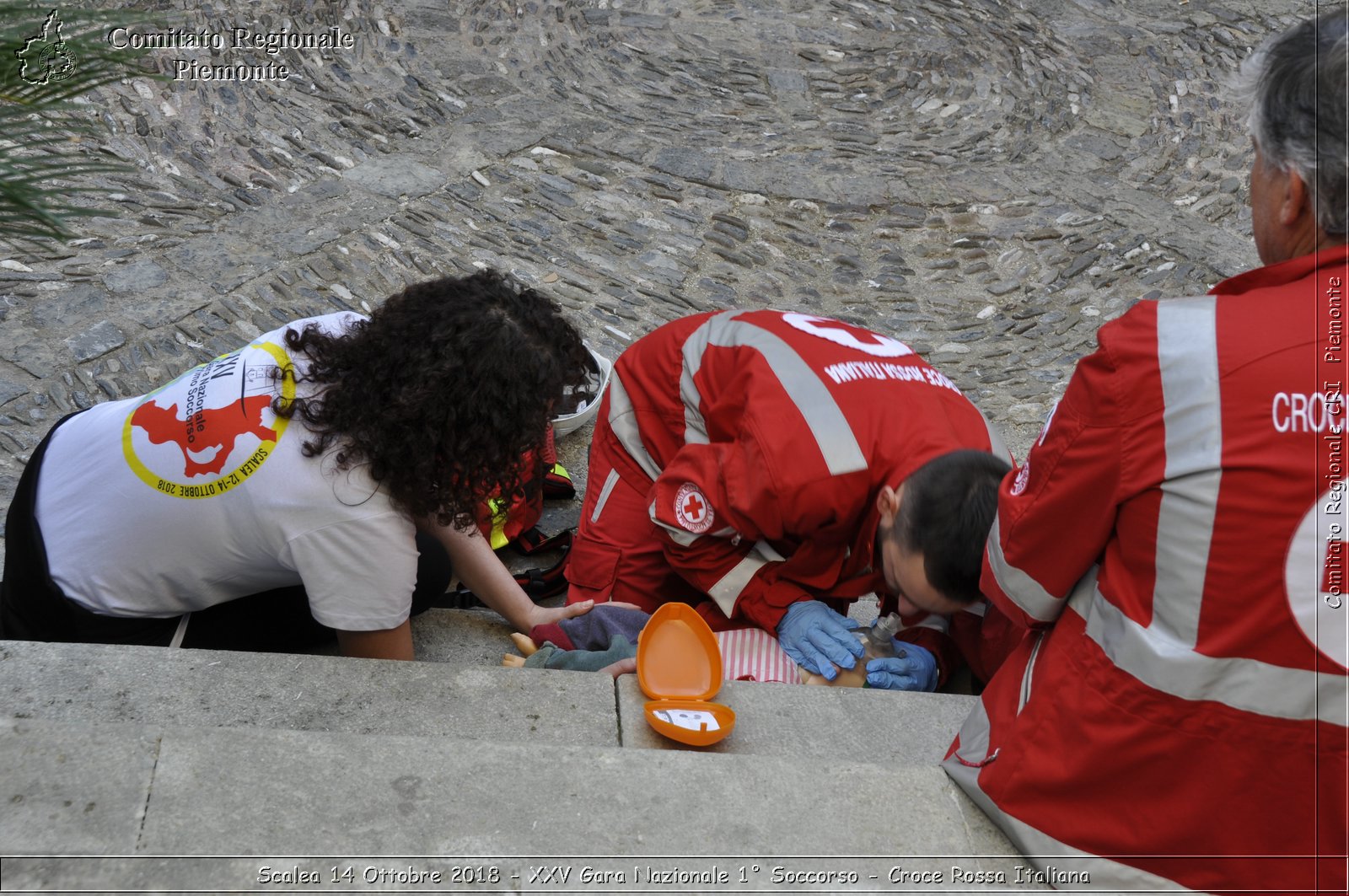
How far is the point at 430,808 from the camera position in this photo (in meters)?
1.61

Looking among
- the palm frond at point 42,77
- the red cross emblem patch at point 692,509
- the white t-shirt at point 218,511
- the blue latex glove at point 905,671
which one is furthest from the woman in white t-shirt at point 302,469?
the blue latex glove at point 905,671

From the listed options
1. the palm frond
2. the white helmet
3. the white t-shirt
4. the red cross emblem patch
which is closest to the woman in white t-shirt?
the white t-shirt

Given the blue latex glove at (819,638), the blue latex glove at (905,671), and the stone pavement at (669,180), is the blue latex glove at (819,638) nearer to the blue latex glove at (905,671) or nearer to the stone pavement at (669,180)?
the blue latex glove at (905,671)

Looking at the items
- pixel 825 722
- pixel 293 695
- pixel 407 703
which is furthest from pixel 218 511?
pixel 825 722

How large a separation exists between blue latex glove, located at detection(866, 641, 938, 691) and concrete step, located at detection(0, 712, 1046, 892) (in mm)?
765

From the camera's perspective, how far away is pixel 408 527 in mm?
2182

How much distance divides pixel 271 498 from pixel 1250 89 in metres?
1.65

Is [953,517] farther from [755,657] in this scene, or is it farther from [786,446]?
[755,657]

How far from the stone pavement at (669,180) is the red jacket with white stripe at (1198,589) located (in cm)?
239

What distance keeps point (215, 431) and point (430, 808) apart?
2.85ft

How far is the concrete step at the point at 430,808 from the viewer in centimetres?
147

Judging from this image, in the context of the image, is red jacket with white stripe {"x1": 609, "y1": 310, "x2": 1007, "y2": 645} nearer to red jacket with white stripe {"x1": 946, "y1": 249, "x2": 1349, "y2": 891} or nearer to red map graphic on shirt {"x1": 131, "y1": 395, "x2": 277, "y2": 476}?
red jacket with white stripe {"x1": 946, "y1": 249, "x2": 1349, "y2": 891}

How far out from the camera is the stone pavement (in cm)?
443

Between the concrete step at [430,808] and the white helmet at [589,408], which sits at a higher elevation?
the concrete step at [430,808]
